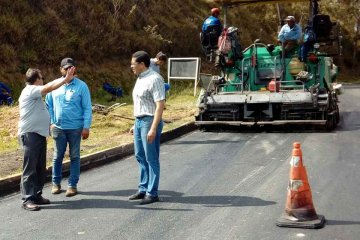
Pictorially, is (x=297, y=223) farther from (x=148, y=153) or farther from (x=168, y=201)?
(x=148, y=153)

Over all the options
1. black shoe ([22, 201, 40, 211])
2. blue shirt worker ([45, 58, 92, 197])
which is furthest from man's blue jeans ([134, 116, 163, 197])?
black shoe ([22, 201, 40, 211])

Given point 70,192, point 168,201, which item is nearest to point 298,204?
point 168,201

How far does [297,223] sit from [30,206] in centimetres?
300

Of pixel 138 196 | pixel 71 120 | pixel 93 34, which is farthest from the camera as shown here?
pixel 93 34

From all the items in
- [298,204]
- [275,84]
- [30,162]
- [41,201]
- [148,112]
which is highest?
[275,84]

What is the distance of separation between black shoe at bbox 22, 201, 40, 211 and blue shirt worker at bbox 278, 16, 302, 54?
27.0ft

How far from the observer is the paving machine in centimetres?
1191

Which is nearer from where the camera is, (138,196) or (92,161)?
(138,196)

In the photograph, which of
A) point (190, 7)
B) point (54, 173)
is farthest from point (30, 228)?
point (190, 7)

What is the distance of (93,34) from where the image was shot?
21844 millimetres

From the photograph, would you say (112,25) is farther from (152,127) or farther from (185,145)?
(152,127)

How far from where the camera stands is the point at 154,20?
2617cm

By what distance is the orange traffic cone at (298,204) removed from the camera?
5.48m

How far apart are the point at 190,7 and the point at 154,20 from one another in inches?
189
